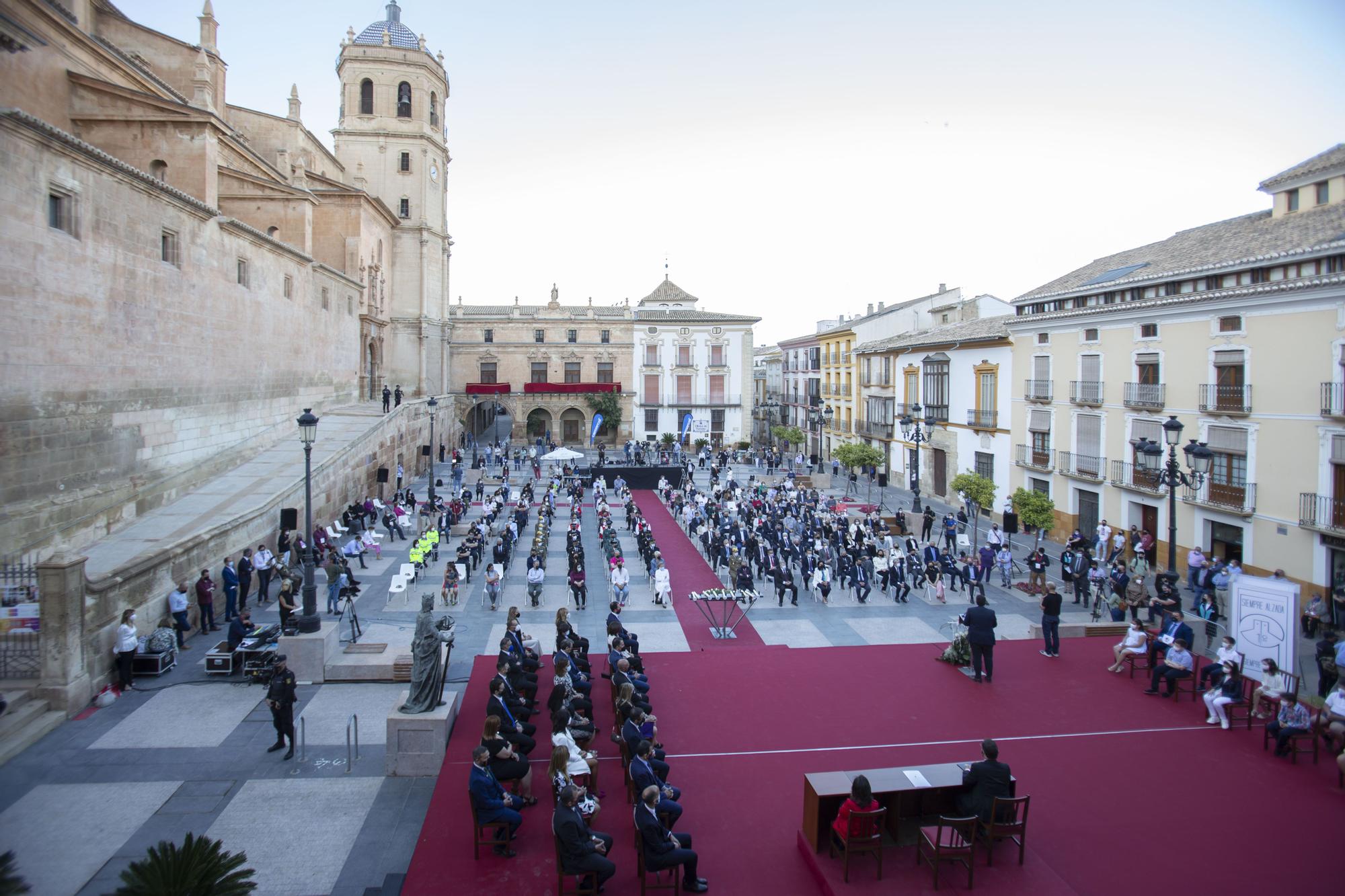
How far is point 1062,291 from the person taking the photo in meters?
27.3

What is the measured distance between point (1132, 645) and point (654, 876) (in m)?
9.51

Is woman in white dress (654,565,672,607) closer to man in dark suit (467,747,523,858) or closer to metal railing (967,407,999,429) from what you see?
man in dark suit (467,747,523,858)

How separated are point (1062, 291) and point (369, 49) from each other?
40396mm

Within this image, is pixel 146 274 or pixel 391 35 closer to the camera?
pixel 146 274

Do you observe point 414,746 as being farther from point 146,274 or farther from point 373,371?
point 373,371

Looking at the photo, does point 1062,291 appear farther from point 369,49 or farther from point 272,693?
point 369,49

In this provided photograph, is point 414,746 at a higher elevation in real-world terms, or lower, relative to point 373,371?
lower

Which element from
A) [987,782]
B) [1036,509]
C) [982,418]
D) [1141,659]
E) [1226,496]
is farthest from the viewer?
[982,418]

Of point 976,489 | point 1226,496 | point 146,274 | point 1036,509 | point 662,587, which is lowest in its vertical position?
point 662,587

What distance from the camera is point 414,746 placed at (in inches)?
385

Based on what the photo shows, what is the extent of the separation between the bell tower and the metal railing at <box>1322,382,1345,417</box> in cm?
4282

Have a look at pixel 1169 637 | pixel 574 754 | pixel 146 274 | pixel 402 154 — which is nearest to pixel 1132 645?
pixel 1169 637

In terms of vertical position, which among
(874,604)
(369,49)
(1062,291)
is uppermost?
(369,49)

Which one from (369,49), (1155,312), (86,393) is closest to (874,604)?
(1155,312)
